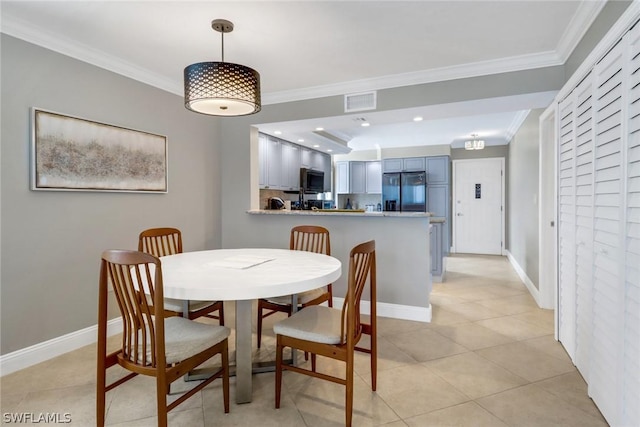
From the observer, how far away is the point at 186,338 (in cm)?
163

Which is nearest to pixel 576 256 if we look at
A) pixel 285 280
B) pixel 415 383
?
pixel 415 383

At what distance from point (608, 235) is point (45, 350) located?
11.9 feet

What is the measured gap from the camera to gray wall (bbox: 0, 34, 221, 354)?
2.24 m

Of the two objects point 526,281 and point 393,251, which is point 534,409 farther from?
point 526,281

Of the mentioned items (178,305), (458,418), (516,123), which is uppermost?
(516,123)

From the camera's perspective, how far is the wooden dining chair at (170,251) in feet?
7.32

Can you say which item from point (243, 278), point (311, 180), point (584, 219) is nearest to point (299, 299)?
point (243, 278)

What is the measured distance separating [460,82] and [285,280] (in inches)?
98.6

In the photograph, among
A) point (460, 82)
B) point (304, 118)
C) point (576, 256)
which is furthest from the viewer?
point (304, 118)

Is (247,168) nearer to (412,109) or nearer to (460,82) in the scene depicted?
(412,109)

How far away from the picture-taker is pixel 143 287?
4.93ft

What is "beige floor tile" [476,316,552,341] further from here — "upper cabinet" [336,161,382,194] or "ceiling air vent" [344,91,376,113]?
"upper cabinet" [336,161,382,194]

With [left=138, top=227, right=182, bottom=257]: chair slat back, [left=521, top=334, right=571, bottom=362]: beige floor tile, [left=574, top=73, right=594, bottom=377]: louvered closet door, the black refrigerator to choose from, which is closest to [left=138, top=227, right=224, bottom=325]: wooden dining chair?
[left=138, top=227, right=182, bottom=257]: chair slat back

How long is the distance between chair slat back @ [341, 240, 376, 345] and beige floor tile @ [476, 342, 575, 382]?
49.2 inches
